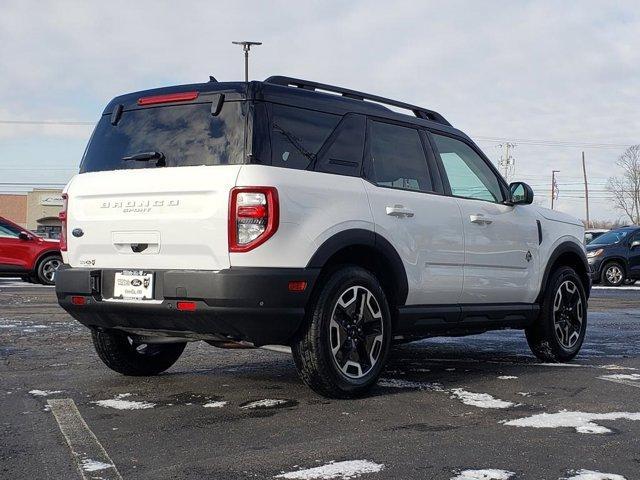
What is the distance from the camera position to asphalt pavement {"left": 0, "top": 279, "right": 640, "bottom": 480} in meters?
3.82

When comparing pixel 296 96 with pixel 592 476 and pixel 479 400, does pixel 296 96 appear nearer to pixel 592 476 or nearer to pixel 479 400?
pixel 479 400

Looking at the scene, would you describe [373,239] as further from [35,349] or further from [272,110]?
[35,349]

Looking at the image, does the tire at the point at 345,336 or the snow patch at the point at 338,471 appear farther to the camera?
the tire at the point at 345,336

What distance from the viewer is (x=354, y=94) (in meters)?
6.07

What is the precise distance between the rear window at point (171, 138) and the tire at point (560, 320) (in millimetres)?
3446

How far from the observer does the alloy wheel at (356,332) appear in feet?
17.6

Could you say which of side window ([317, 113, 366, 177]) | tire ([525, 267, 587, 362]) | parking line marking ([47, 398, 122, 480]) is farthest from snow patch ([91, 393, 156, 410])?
tire ([525, 267, 587, 362])

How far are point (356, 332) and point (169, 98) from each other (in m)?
1.90

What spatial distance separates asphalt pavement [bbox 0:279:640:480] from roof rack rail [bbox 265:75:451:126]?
197 centimetres

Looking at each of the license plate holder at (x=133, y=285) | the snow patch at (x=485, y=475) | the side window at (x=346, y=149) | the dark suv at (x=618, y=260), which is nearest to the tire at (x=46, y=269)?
the dark suv at (x=618, y=260)

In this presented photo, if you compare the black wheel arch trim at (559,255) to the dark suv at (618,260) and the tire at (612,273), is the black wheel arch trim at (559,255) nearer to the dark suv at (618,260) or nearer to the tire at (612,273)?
the dark suv at (618,260)

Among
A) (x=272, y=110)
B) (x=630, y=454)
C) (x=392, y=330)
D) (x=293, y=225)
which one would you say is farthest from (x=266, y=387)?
(x=630, y=454)

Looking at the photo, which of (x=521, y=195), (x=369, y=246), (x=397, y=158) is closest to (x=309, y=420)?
(x=369, y=246)

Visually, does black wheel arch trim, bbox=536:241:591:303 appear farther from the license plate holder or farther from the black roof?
the license plate holder
